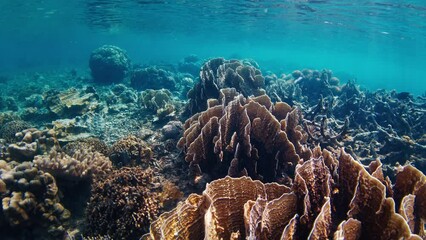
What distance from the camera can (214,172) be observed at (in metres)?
4.97

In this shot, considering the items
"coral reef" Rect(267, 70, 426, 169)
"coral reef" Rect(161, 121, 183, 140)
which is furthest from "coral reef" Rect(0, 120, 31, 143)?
"coral reef" Rect(267, 70, 426, 169)

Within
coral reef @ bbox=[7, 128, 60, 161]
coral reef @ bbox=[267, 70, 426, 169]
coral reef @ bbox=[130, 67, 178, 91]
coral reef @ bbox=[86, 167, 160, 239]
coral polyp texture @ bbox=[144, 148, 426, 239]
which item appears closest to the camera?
coral polyp texture @ bbox=[144, 148, 426, 239]

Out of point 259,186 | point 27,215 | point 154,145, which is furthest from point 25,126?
point 259,186

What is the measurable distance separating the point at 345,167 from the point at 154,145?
16.5ft

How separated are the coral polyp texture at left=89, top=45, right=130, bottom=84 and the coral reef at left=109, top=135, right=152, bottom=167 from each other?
15370 millimetres

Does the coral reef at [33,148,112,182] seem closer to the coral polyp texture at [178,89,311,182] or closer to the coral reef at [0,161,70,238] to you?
the coral reef at [0,161,70,238]

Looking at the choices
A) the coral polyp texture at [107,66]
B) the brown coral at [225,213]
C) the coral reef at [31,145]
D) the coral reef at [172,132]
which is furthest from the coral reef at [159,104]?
the coral polyp texture at [107,66]

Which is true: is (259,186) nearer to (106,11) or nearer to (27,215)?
(27,215)

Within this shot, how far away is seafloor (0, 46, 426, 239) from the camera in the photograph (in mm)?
2371

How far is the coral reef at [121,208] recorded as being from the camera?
385 cm

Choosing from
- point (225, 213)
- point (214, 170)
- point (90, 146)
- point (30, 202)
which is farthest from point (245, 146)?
point (90, 146)

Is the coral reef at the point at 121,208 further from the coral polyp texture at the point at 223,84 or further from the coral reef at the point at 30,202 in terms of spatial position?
the coral polyp texture at the point at 223,84

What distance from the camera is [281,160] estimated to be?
16.2 ft

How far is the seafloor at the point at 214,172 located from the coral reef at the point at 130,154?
2 cm
